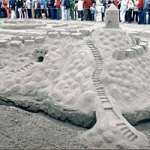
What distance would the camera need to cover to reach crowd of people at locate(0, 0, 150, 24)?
23578 mm

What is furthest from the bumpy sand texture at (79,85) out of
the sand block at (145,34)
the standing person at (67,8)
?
the standing person at (67,8)

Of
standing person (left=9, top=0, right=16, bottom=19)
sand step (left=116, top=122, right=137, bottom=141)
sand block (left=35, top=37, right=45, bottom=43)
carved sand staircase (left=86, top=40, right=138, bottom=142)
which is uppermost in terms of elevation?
standing person (left=9, top=0, right=16, bottom=19)

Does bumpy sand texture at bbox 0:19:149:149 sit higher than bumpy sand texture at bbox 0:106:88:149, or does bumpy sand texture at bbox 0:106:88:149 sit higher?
bumpy sand texture at bbox 0:19:149:149

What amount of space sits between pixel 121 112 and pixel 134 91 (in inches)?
50.4

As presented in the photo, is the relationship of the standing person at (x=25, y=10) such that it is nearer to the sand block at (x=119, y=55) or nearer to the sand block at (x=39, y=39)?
the sand block at (x=39, y=39)

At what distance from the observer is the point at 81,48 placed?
48.4 ft

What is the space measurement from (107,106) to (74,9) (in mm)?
14583

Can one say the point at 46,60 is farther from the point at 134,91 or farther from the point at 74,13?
the point at 74,13

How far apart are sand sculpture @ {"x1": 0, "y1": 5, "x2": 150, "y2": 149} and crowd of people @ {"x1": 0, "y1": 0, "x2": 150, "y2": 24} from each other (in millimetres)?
7765

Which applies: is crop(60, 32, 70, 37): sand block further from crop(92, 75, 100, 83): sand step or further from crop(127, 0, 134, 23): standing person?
crop(127, 0, 134, 23): standing person

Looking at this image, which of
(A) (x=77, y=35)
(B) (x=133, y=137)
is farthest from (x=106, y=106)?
(A) (x=77, y=35)

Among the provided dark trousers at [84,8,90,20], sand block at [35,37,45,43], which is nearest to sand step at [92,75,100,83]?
sand block at [35,37,45,43]

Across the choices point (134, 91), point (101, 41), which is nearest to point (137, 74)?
point (134, 91)

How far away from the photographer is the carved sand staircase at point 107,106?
37.2 feet
